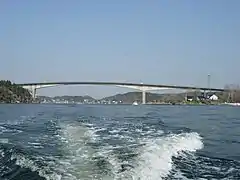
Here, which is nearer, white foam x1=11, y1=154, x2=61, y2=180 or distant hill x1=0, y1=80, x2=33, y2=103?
white foam x1=11, y1=154, x2=61, y2=180

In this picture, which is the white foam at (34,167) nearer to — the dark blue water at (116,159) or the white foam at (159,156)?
the dark blue water at (116,159)

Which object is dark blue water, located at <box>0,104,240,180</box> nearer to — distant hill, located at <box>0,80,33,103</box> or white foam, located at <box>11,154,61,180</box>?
white foam, located at <box>11,154,61,180</box>

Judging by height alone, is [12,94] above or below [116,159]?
above

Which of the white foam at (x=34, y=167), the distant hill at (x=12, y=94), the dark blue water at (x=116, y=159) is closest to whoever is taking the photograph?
the white foam at (x=34, y=167)

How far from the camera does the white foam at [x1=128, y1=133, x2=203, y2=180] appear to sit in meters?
10.1

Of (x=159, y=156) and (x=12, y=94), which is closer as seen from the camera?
(x=159, y=156)

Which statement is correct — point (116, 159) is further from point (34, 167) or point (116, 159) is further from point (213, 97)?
point (213, 97)

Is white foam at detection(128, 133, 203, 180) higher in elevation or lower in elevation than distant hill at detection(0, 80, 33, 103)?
lower

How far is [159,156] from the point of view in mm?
12602

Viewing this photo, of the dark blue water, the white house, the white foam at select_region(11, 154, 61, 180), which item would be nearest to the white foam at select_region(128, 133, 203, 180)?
the dark blue water

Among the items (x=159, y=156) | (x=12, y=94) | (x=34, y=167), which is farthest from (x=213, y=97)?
(x=34, y=167)

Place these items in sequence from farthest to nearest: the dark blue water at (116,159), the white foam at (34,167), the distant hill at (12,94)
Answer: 1. the distant hill at (12,94)
2. the dark blue water at (116,159)
3. the white foam at (34,167)

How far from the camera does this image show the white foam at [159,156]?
10148 mm

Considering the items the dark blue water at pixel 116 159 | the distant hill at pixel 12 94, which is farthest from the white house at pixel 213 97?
the dark blue water at pixel 116 159
